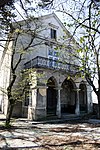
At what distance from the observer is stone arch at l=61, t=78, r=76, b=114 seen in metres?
22.6

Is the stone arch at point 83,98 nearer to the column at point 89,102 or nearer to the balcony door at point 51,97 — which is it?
the column at point 89,102

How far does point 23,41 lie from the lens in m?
20.9

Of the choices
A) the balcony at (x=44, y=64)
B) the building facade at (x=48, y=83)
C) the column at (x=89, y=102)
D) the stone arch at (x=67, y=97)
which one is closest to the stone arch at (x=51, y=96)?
the building facade at (x=48, y=83)

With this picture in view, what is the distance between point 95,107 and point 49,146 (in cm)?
1583

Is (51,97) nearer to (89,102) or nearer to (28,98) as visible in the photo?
(28,98)

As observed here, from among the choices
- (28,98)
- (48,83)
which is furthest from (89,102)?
(28,98)

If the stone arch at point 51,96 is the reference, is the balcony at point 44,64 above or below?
above

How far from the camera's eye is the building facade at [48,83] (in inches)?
667

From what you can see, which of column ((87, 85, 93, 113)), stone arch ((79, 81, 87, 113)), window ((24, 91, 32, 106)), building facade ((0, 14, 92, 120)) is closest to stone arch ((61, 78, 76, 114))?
building facade ((0, 14, 92, 120))

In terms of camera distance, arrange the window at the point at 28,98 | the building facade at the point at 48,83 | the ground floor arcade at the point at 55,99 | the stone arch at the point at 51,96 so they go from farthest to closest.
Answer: the stone arch at the point at 51,96
the ground floor arcade at the point at 55,99
the building facade at the point at 48,83
the window at the point at 28,98

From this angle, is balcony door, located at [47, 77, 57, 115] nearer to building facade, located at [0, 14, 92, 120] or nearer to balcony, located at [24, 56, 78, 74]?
building facade, located at [0, 14, 92, 120]

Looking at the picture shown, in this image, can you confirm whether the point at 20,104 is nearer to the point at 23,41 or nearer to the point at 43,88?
the point at 43,88

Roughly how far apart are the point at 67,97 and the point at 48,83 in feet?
16.6

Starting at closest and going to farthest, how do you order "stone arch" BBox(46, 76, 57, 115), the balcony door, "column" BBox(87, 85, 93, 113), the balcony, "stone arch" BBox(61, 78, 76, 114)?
1. the balcony
2. "stone arch" BBox(46, 76, 57, 115)
3. the balcony door
4. "column" BBox(87, 85, 93, 113)
5. "stone arch" BBox(61, 78, 76, 114)
